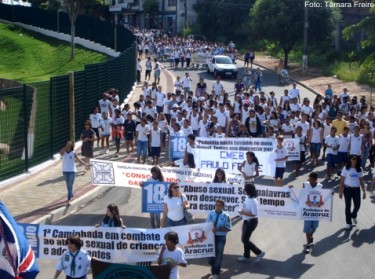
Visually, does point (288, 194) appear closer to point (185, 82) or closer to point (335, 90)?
point (185, 82)

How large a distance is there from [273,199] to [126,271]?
4888 millimetres

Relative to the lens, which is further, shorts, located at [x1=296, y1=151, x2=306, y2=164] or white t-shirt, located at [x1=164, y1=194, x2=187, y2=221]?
shorts, located at [x1=296, y1=151, x2=306, y2=164]

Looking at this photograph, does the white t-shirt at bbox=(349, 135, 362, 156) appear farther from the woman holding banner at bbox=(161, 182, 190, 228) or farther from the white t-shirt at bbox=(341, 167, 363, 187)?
the woman holding banner at bbox=(161, 182, 190, 228)

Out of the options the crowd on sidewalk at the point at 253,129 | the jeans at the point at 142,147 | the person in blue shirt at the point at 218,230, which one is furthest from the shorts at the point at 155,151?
the person in blue shirt at the point at 218,230

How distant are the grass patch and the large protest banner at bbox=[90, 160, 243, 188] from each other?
96.2ft

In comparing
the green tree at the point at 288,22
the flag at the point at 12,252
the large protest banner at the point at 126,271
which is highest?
the green tree at the point at 288,22

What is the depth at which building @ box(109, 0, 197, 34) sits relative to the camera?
78812 millimetres

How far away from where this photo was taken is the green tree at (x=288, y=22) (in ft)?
157

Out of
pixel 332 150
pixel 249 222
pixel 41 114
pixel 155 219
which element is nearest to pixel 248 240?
→ pixel 249 222

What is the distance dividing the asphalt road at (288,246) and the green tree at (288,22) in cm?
3297

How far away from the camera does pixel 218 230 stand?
421 inches

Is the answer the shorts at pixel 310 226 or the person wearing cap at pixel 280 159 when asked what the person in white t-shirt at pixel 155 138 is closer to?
the person wearing cap at pixel 280 159

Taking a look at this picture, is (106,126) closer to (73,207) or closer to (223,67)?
(73,207)

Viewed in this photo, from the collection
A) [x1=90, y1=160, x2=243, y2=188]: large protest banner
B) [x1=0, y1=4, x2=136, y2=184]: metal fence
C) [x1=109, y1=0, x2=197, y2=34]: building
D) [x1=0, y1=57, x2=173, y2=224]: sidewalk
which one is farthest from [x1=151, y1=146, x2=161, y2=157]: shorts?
[x1=109, y1=0, x2=197, y2=34]: building
